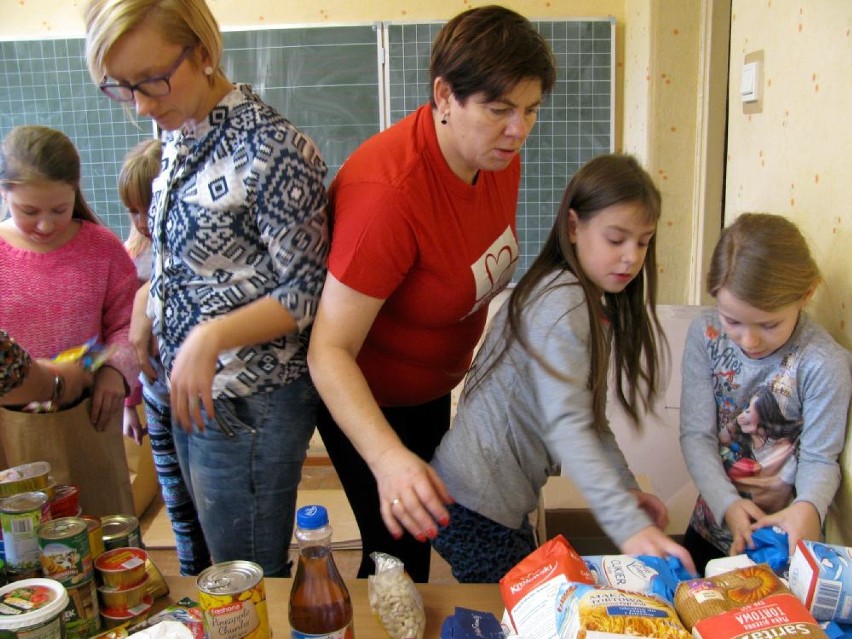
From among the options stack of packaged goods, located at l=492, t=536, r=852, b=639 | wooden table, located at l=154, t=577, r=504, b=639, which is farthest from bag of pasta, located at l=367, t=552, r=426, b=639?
stack of packaged goods, located at l=492, t=536, r=852, b=639

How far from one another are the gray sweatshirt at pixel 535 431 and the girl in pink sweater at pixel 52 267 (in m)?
0.68

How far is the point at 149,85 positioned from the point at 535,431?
78 cm

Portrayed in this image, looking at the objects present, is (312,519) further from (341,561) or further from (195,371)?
(341,561)

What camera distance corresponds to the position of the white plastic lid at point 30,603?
2.33ft

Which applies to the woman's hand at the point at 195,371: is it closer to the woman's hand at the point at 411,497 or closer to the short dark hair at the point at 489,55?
the woman's hand at the point at 411,497

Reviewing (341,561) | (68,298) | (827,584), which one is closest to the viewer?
(827,584)

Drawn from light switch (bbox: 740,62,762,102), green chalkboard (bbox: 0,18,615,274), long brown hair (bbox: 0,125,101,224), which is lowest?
long brown hair (bbox: 0,125,101,224)

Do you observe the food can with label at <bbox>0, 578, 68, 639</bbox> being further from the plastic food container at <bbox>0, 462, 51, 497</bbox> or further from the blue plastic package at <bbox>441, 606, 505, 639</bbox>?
the blue plastic package at <bbox>441, 606, 505, 639</bbox>

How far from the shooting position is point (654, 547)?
2.89 feet

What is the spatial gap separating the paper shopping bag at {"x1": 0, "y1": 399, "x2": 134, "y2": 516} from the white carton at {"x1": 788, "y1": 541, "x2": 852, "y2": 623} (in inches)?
43.1

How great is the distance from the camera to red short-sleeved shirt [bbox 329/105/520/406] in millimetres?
1010

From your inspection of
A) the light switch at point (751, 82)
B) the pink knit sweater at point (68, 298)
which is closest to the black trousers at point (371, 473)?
the pink knit sweater at point (68, 298)

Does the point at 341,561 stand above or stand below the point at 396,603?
below

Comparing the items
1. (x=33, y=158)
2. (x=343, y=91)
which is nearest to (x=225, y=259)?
(x=33, y=158)
